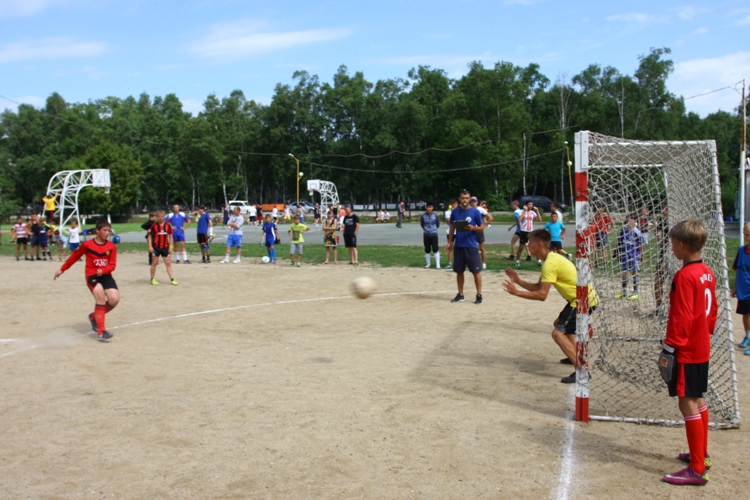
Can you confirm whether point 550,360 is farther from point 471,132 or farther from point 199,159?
point 199,159

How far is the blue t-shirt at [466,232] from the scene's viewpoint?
1198cm

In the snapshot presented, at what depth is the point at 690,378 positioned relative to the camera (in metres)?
4.45

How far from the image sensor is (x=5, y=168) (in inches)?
3024

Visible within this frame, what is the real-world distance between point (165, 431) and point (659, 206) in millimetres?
7101

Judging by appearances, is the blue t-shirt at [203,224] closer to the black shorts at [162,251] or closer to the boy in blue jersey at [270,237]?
the boy in blue jersey at [270,237]

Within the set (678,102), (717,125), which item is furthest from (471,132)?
(717,125)

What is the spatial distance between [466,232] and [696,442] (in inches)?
307

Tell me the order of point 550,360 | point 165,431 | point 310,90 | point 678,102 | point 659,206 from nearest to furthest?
point 165,431, point 550,360, point 659,206, point 678,102, point 310,90

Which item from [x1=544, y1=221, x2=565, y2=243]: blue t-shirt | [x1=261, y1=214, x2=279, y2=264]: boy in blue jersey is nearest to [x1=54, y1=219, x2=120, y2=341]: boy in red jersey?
[x1=544, y1=221, x2=565, y2=243]: blue t-shirt

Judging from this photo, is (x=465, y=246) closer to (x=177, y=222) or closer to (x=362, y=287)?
(x=362, y=287)

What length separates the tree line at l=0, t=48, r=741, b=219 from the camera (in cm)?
6375

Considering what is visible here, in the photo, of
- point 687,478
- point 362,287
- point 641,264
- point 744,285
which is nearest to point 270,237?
point 362,287

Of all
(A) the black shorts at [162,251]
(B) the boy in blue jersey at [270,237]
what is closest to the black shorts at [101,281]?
(A) the black shorts at [162,251]

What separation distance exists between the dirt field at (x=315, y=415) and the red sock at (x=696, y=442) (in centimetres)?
17
